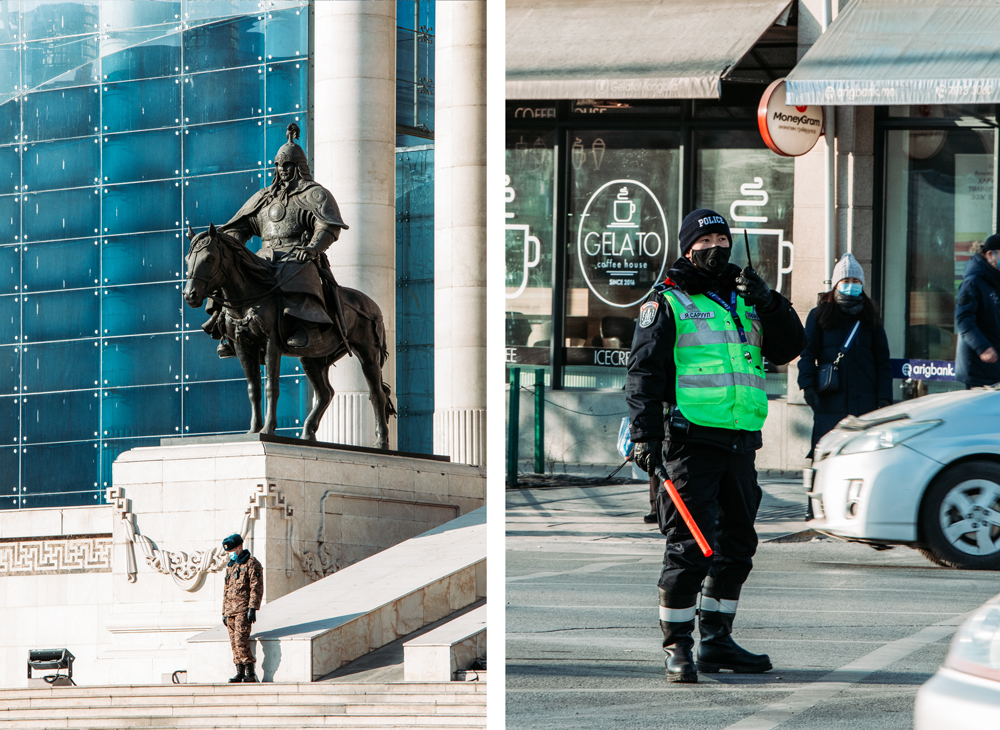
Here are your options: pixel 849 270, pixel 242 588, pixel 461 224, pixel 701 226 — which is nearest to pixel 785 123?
pixel 849 270

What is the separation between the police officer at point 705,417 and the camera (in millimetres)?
5699

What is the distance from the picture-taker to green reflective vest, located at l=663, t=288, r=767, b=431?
574 centimetres

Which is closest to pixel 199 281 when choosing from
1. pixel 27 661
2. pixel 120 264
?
pixel 27 661

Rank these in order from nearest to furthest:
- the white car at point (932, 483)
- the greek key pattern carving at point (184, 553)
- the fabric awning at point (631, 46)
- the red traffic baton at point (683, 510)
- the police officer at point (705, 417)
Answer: the red traffic baton at point (683, 510), the police officer at point (705, 417), the white car at point (932, 483), the greek key pattern carving at point (184, 553), the fabric awning at point (631, 46)

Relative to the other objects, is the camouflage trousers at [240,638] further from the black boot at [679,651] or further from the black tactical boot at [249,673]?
the black boot at [679,651]

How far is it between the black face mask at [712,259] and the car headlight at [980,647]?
2607mm

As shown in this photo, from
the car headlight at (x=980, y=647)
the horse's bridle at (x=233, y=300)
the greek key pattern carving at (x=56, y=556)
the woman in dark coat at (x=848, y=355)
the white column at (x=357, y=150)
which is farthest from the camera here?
the white column at (x=357, y=150)

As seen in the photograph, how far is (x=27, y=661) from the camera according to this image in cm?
1590

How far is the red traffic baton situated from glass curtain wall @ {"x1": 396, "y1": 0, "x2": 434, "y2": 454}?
23188mm

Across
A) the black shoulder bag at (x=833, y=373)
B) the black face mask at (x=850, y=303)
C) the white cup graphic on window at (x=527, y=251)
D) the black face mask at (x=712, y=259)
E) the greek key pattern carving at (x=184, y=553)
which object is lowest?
the greek key pattern carving at (x=184, y=553)

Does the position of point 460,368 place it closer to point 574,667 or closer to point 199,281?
point 199,281

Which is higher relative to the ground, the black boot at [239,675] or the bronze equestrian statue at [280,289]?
the bronze equestrian statue at [280,289]

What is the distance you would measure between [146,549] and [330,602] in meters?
2.39

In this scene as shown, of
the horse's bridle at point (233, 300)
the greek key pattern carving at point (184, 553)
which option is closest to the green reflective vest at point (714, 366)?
the horse's bridle at point (233, 300)
